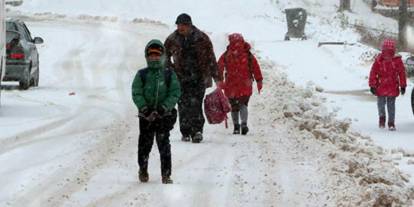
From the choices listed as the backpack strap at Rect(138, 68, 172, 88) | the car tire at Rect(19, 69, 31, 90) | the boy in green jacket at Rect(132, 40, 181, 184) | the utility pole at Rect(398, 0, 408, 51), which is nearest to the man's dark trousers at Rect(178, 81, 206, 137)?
the boy in green jacket at Rect(132, 40, 181, 184)

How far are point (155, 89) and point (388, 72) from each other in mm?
5990

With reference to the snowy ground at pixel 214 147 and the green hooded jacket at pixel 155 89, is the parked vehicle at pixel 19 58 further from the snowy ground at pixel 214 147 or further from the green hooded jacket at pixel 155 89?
the green hooded jacket at pixel 155 89

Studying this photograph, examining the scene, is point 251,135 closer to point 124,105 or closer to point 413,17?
point 124,105

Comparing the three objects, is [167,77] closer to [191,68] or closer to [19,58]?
[191,68]

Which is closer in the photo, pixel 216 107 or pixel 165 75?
pixel 165 75

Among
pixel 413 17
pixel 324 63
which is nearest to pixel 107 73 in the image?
pixel 324 63

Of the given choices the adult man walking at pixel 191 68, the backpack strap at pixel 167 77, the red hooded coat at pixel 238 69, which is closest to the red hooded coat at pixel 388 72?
the red hooded coat at pixel 238 69

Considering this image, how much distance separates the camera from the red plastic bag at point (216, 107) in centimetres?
1377

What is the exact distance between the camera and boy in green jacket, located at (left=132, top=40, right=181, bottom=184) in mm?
9320

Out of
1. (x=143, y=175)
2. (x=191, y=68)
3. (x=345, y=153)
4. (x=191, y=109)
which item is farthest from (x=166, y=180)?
(x=191, y=68)

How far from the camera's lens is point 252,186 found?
9.46 meters

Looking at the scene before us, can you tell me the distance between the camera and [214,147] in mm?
12367

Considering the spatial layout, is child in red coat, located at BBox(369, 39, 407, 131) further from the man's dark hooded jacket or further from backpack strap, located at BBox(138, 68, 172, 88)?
backpack strap, located at BBox(138, 68, 172, 88)

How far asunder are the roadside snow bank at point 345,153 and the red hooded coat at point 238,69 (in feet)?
3.45
